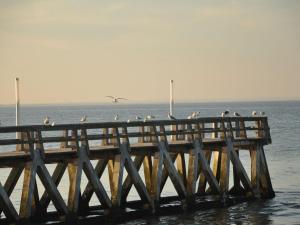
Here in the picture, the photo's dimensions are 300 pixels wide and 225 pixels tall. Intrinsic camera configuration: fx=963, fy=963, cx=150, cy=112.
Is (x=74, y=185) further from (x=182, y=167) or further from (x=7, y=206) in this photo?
(x=182, y=167)

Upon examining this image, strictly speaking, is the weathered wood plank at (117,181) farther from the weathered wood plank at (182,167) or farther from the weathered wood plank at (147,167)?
the weathered wood plank at (182,167)

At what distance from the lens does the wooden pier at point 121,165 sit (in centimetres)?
2662

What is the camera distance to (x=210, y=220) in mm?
29859

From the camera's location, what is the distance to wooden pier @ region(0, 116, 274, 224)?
26.6 m

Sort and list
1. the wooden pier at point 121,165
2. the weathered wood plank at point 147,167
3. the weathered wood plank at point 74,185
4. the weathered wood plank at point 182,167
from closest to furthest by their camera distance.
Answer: the wooden pier at point 121,165
the weathered wood plank at point 74,185
the weathered wood plank at point 147,167
the weathered wood plank at point 182,167

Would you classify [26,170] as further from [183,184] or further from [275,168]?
[275,168]

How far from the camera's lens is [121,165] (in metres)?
28.8

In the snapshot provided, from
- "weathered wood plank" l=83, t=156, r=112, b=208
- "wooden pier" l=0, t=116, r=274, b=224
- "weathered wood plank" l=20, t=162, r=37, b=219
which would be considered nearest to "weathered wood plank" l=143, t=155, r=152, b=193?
"wooden pier" l=0, t=116, r=274, b=224

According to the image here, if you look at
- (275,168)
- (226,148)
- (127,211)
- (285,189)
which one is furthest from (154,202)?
(275,168)

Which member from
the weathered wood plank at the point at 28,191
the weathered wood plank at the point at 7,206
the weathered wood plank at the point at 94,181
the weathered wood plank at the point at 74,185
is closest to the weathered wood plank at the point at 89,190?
the weathered wood plank at the point at 94,181

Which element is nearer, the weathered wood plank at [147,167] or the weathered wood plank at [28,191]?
the weathered wood plank at [28,191]

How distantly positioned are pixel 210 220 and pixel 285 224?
232 centimetres

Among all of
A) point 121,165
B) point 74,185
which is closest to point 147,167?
point 121,165

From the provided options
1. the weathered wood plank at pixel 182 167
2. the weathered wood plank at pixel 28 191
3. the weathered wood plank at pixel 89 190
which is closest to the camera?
the weathered wood plank at pixel 28 191
